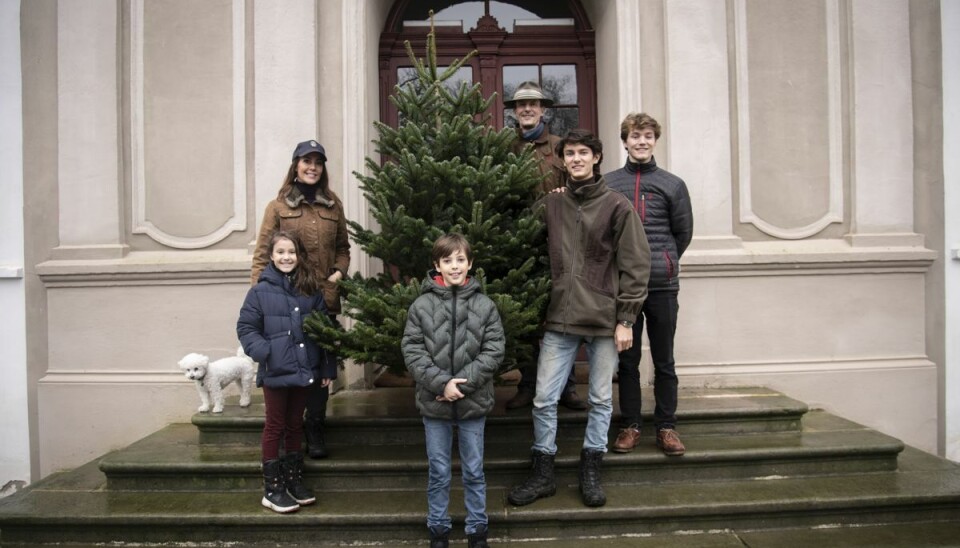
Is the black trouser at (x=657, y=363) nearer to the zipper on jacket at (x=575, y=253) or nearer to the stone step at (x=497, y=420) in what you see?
the stone step at (x=497, y=420)

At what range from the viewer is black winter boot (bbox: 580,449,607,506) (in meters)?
3.56

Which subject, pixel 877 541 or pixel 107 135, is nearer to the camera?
pixel 877 541

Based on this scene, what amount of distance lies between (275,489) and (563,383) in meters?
1.70

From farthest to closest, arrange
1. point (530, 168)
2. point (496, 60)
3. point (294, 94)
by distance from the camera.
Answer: point (496, 60) → point (294, 94) → point (530, 168)

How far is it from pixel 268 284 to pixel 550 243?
1.58 meters

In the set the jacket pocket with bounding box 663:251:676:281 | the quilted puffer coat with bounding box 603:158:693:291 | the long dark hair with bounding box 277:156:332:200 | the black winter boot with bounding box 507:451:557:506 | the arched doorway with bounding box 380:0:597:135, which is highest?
the arched doorway with bounding box 380:0:597:135

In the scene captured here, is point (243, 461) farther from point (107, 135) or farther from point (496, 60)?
point (496, 60)

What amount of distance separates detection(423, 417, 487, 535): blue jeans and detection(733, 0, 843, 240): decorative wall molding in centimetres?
354

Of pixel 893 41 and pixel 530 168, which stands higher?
pixel 893 41

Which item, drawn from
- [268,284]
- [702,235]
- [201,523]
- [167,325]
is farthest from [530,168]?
[167,325]

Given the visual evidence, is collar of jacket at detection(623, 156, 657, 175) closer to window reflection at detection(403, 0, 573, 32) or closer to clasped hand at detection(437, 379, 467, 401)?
clasped hand at detection(437, 379, 467, 401)

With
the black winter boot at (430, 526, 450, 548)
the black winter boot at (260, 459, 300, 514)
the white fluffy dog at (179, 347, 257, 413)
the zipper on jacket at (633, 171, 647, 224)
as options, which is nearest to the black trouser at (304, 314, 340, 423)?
the black winter boot at (260, 459, 300, 514)

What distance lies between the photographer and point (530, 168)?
3811 millimetres

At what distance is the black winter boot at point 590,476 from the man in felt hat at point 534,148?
0.81 meters
